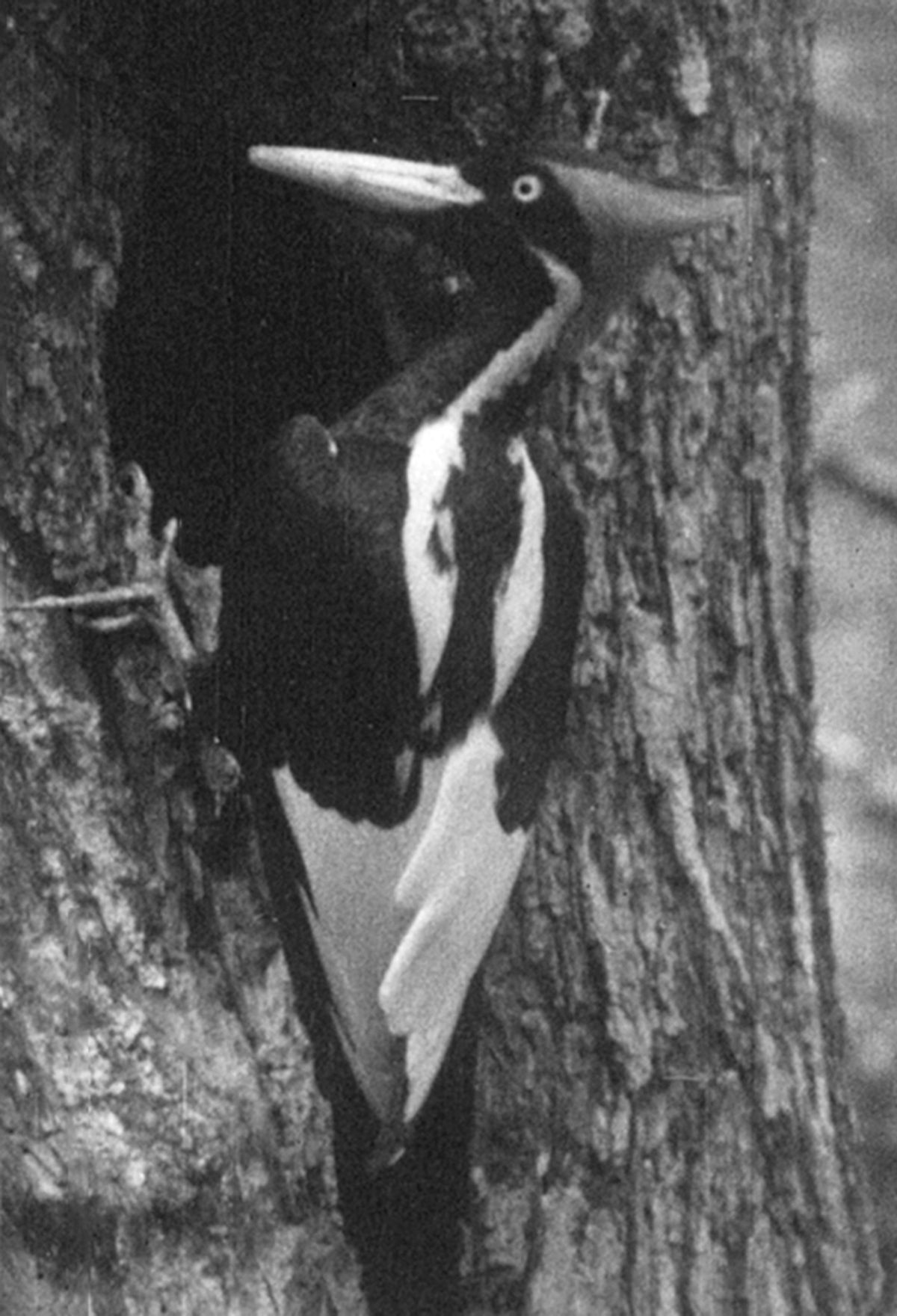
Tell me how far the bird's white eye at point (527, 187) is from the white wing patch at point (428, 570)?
0.30 metres

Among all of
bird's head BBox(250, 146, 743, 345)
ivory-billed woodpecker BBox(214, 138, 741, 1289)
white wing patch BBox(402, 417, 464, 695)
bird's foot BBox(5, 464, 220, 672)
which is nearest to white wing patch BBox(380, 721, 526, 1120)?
ivory-billed woodpecker BBox(214, 138, 741, 1289)

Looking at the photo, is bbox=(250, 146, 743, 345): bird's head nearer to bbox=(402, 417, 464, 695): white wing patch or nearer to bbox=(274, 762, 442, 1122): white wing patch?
bbox=(402, 417, 464, 695): white wing patch

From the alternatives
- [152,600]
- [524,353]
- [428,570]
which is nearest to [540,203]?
[524,353]

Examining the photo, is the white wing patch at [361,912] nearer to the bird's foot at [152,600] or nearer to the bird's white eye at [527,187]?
the bird's foot at [152,600]

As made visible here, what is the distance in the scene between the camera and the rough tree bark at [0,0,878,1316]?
2.47 m

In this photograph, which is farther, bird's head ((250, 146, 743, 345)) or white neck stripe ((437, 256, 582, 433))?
white neck stripe ((437, 256, 582, 433))

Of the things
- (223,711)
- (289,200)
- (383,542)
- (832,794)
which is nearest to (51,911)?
(223,711)

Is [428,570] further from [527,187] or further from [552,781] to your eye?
[527,187]

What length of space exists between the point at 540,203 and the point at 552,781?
0.59 m

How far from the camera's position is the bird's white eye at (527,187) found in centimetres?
254

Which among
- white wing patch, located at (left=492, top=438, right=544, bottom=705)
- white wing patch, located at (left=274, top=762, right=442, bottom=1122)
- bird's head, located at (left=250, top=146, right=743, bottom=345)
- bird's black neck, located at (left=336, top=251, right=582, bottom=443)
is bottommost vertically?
white wing patch, located at (left=274, top=762, right=442, bottom=1122)

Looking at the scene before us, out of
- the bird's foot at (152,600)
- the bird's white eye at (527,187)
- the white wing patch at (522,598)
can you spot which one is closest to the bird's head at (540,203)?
the bird's white eye at (527,187)

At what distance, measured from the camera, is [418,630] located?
2506 millimetres

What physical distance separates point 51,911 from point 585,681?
594mm
